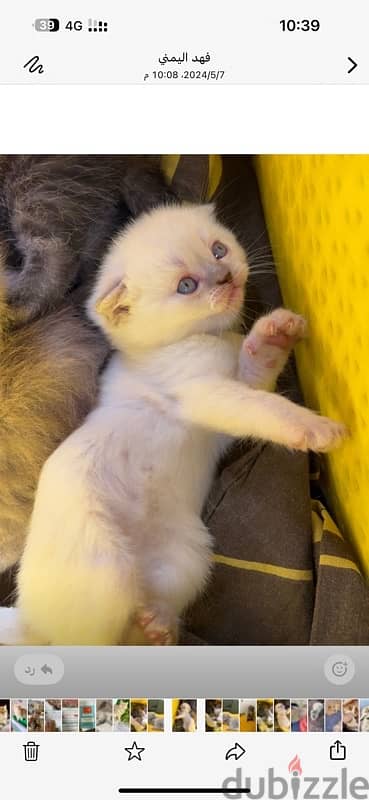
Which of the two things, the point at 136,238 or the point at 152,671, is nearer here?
the point at 152,671

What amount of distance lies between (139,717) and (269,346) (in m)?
0.41

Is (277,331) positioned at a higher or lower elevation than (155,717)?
higher

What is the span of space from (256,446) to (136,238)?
0.28 m

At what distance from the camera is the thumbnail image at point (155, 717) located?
2.21ft

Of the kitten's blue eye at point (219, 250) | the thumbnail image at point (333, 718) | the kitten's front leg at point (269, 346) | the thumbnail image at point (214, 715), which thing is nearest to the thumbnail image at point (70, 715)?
the thumbnail image at point (214, 715)

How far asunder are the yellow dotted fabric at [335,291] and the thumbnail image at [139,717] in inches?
10.3

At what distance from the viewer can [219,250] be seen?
869mm
